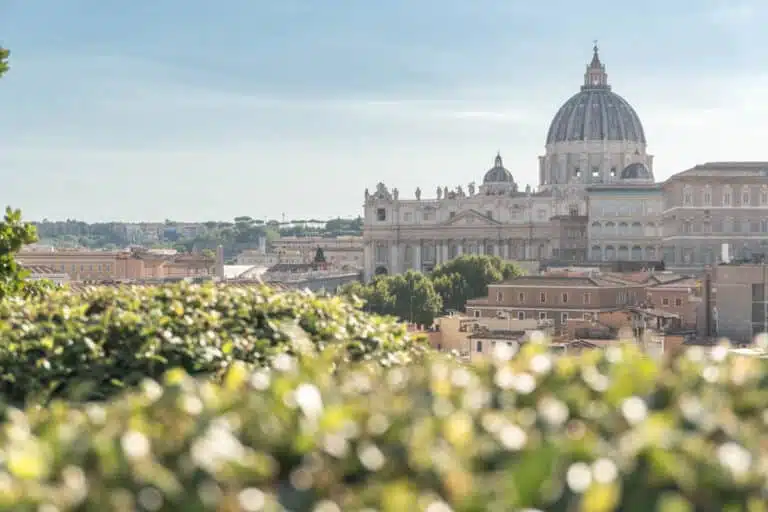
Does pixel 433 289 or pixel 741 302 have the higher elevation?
pixel 741 302

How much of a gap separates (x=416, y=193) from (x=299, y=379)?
112 meters

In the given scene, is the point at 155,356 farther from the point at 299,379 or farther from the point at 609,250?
the point at 609,250

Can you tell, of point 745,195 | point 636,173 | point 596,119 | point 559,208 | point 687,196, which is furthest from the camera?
point 596,119

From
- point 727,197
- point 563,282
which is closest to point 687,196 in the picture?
point 727,197

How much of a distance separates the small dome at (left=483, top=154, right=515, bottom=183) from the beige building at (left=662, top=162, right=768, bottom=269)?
56.3 metres

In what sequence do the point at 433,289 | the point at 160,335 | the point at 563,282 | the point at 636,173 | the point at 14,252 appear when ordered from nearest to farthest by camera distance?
the point at 160,335, the point at 14,252, the point at 563,282, the point at 433,289, the point at 636,173

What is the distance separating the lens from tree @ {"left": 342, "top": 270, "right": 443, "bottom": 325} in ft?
190

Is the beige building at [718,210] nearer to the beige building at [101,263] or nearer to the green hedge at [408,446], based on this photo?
the beige building at [101,263]

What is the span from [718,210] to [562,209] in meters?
41.5

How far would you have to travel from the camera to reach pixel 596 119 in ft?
405

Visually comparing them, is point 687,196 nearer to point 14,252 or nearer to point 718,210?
point 718,210

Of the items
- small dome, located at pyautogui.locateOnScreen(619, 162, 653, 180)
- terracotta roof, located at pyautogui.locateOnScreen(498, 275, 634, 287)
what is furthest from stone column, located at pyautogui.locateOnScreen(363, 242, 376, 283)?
terracotta roof, located at pyautogui.locateOnScreen(498, 275, 634, 287)

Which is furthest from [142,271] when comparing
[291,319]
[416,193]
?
[291,319]

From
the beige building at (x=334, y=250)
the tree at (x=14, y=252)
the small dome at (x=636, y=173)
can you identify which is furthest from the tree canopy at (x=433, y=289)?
the beige building at (x=334, y=250)
